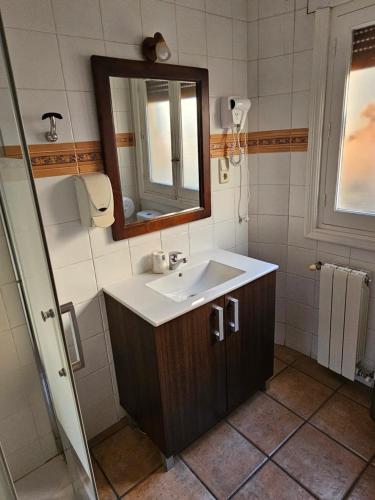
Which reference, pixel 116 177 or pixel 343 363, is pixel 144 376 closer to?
pixel 116 177

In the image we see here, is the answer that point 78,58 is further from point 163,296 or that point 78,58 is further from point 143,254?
point 163,296

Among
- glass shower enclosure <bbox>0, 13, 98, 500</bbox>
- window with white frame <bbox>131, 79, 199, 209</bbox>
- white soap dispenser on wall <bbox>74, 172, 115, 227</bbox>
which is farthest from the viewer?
window with white frame <bbox>131, 79, 199, 209</bbox>

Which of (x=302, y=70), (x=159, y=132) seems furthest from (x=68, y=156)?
(x=302, y=70)

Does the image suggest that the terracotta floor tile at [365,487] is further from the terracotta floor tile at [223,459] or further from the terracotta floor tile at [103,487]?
the terracotta floor tile at [103,487]

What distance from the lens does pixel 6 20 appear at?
123 centimetres

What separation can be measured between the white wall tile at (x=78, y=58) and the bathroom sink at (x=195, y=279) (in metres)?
0.98

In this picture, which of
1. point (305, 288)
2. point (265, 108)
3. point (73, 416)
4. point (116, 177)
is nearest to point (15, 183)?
point (116, 177)

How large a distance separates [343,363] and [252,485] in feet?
2.94

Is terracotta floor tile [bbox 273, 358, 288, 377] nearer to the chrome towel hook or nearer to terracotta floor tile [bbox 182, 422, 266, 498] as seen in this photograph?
terracotta floor tile [bbox 182, 422, 266, 498]

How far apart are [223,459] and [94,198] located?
1.42m

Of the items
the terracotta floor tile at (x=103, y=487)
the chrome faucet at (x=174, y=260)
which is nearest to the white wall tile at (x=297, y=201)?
the chrome faucet at (x=174, y=260)

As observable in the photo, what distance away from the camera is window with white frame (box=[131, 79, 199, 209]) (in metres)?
1.65

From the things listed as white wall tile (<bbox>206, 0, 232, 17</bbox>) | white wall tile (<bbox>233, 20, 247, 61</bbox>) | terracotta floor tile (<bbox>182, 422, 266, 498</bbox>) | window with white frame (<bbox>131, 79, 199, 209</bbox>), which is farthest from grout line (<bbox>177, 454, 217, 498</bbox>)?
white wall tile (<bbox>206, 0, 232, 17</bbox>)

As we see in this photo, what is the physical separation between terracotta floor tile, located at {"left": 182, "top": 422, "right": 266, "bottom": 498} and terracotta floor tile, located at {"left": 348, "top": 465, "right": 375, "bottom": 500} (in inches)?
16.2
